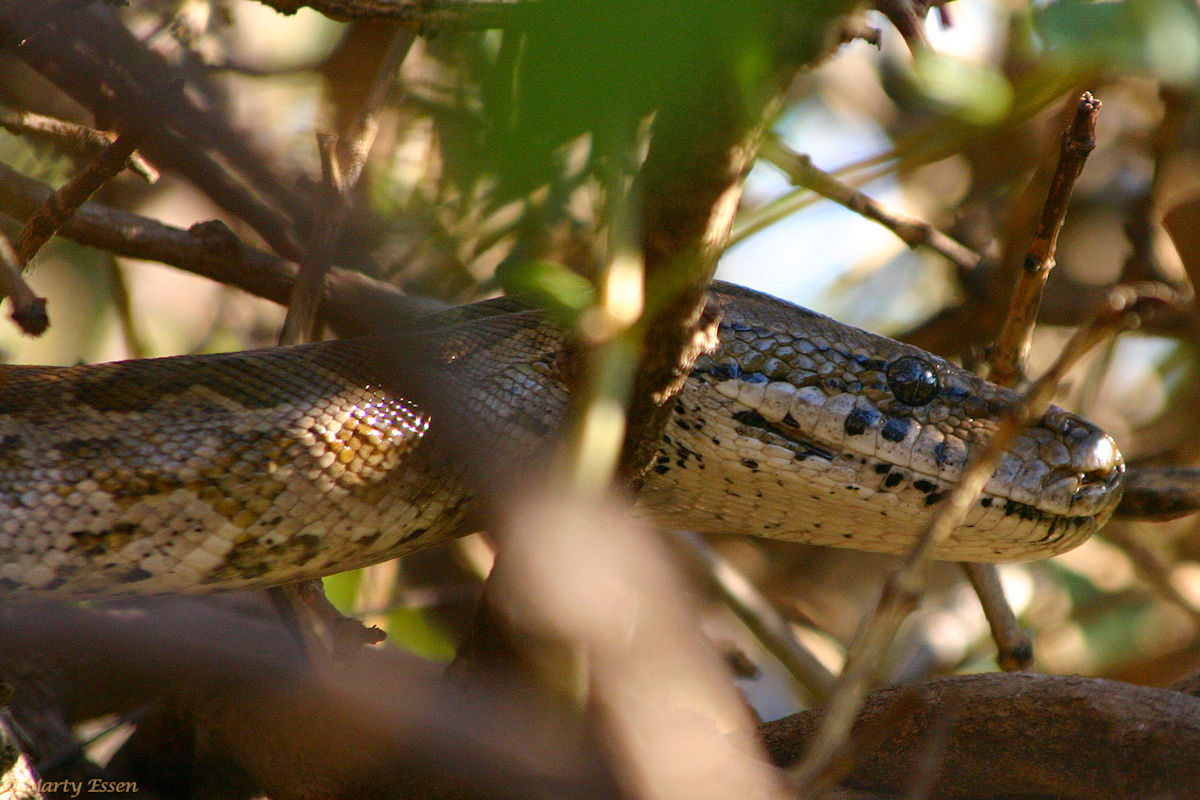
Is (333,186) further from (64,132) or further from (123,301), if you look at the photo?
(123,301)

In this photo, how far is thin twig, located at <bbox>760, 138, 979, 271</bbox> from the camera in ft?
6.72

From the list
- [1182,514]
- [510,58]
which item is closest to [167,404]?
[510,58]

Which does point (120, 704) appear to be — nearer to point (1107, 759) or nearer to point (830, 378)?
point (830, 378)

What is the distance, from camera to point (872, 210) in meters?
2.68

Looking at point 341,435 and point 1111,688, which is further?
point 341,435

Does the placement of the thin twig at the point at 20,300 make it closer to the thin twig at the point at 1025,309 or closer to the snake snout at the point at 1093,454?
the thin twig at the point at 1025,309

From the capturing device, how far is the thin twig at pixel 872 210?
2.05 metres

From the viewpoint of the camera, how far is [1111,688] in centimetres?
190

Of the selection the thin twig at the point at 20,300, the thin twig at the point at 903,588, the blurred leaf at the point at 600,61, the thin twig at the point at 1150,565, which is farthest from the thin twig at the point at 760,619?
the blurred leaf at the point at 600,61

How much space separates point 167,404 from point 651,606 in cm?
119

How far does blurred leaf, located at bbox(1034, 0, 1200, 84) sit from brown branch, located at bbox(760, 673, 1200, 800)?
3.50ft

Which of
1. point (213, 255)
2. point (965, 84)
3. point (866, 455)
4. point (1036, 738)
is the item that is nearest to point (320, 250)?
point (213, 255)

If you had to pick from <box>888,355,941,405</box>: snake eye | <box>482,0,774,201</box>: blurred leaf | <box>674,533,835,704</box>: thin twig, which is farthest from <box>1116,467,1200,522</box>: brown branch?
<box>482,0,774,201</box>: blurred leaf

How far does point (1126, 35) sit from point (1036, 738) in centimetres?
124
